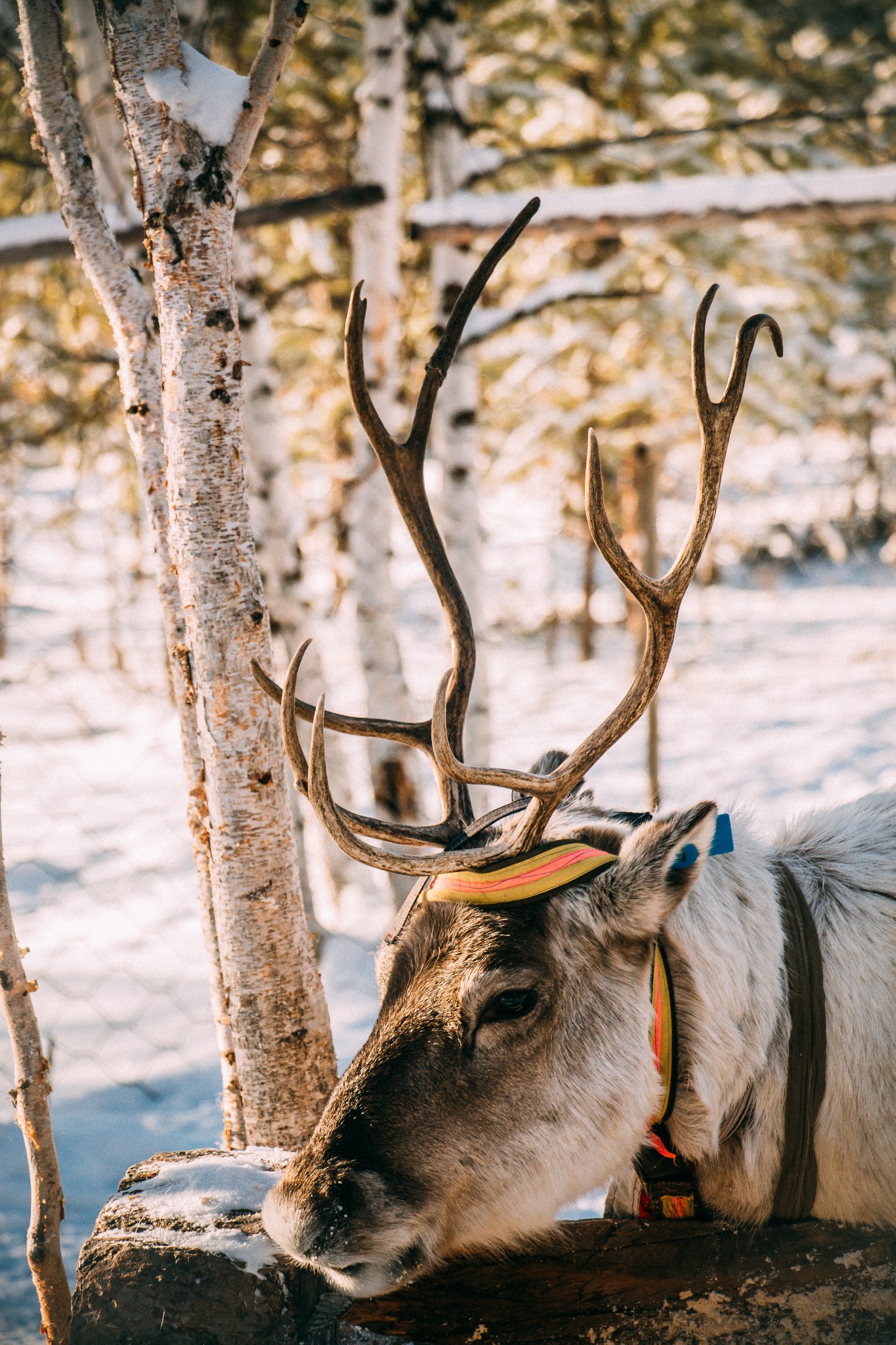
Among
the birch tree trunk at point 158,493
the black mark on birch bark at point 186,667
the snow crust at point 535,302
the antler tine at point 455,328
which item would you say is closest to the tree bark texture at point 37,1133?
the birch tree trunk at point 158,493

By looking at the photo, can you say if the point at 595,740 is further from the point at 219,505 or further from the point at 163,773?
the point at 163,773

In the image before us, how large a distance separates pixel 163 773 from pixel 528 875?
22.7 feet

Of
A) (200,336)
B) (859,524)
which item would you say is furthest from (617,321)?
(859,524)

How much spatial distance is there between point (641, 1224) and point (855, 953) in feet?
2.43

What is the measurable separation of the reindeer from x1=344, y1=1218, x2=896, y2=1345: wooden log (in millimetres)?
63

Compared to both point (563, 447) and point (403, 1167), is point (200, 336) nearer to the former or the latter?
point (403, 1167)

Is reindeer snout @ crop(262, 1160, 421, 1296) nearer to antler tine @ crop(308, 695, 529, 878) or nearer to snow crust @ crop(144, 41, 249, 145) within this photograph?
antler tine @ crop(308, 695, 529, 878)

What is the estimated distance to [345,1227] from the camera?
155 cm

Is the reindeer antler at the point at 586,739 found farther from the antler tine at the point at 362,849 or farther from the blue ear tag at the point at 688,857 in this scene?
the blue ear tag at the point at 688,857

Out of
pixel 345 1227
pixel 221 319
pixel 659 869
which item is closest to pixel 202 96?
pixel 221 319

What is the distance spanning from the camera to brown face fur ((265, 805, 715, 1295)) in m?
1.66

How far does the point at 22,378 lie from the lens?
21.0 feet

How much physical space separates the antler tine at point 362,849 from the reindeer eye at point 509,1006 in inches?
10.1

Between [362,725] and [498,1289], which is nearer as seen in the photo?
[498,1289]
